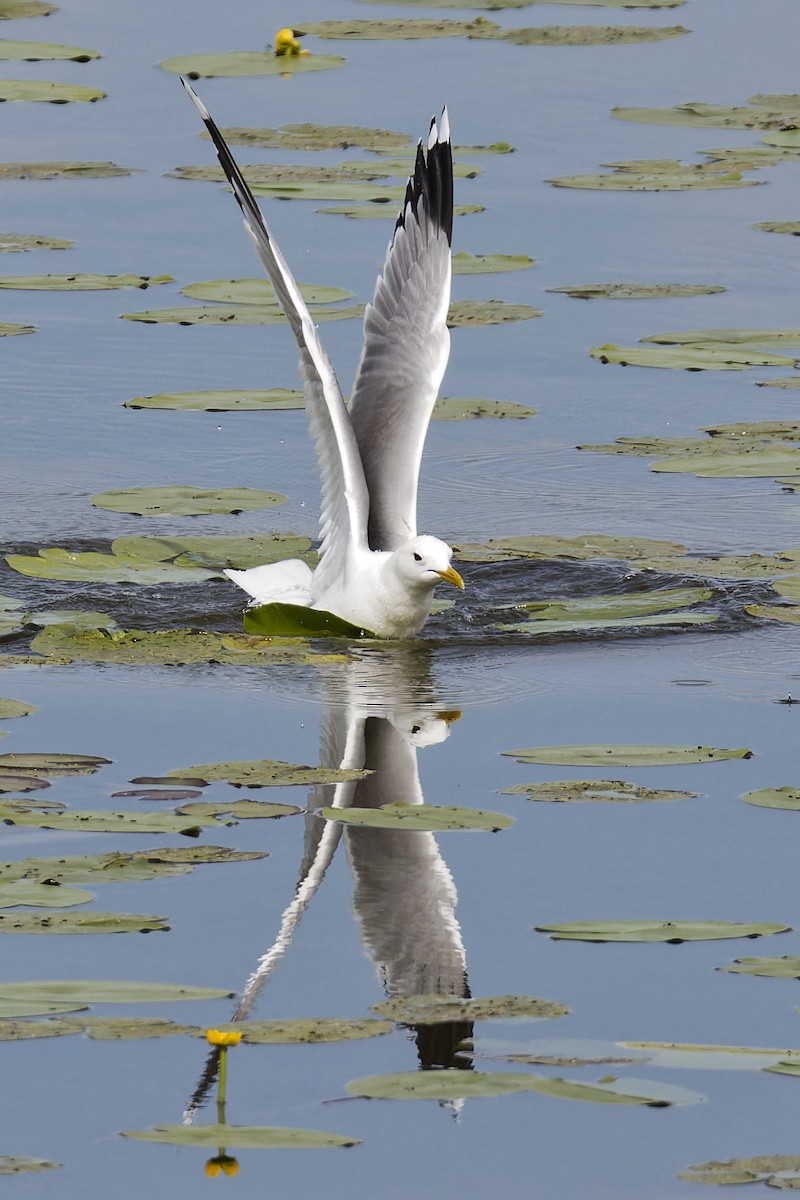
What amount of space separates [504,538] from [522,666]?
70.3 inches

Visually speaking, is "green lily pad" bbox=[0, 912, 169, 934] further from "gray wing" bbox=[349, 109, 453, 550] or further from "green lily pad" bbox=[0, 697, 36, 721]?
"gray wing" bbox=[349, 109, 453, 550]

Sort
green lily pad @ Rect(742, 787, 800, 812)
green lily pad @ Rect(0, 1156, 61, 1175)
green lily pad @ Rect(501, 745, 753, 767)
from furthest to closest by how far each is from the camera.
Answer: green lily pad @ Rect(501, 745, 753, 767)
green lily pad @ Rect(742, 787, 800, 812)
green lily pad @ Rect(0, 1156, 61, 1175)

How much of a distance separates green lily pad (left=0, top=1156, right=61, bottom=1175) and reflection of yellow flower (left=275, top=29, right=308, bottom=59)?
1638 centimetres

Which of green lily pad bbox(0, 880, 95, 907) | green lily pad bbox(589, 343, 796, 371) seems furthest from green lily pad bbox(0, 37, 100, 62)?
green lily pad bbox(0, 880, 95, 907)

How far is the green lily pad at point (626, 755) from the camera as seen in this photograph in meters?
7.46

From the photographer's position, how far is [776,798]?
7.15 m

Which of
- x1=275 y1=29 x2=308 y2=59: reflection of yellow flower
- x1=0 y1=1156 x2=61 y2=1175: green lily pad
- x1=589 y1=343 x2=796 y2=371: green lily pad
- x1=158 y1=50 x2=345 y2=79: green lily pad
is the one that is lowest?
x1=0 y1=1156 x2=61 y2=1175: green lily pad

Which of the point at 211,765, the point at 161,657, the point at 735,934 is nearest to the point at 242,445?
the point at 161,657

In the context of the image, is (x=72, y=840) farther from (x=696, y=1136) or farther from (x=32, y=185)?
(x=32, y=185)

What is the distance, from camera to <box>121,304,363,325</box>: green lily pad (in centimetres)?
1338

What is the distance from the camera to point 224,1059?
498 cm

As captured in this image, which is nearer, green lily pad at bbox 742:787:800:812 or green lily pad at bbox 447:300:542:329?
green lily pad at bbox 742:787:800:812

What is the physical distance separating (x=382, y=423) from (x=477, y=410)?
7.06 feet

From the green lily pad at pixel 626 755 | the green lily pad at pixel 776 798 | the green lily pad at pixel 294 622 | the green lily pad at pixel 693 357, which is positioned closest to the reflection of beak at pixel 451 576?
the green lily pad at pixel 294 622
